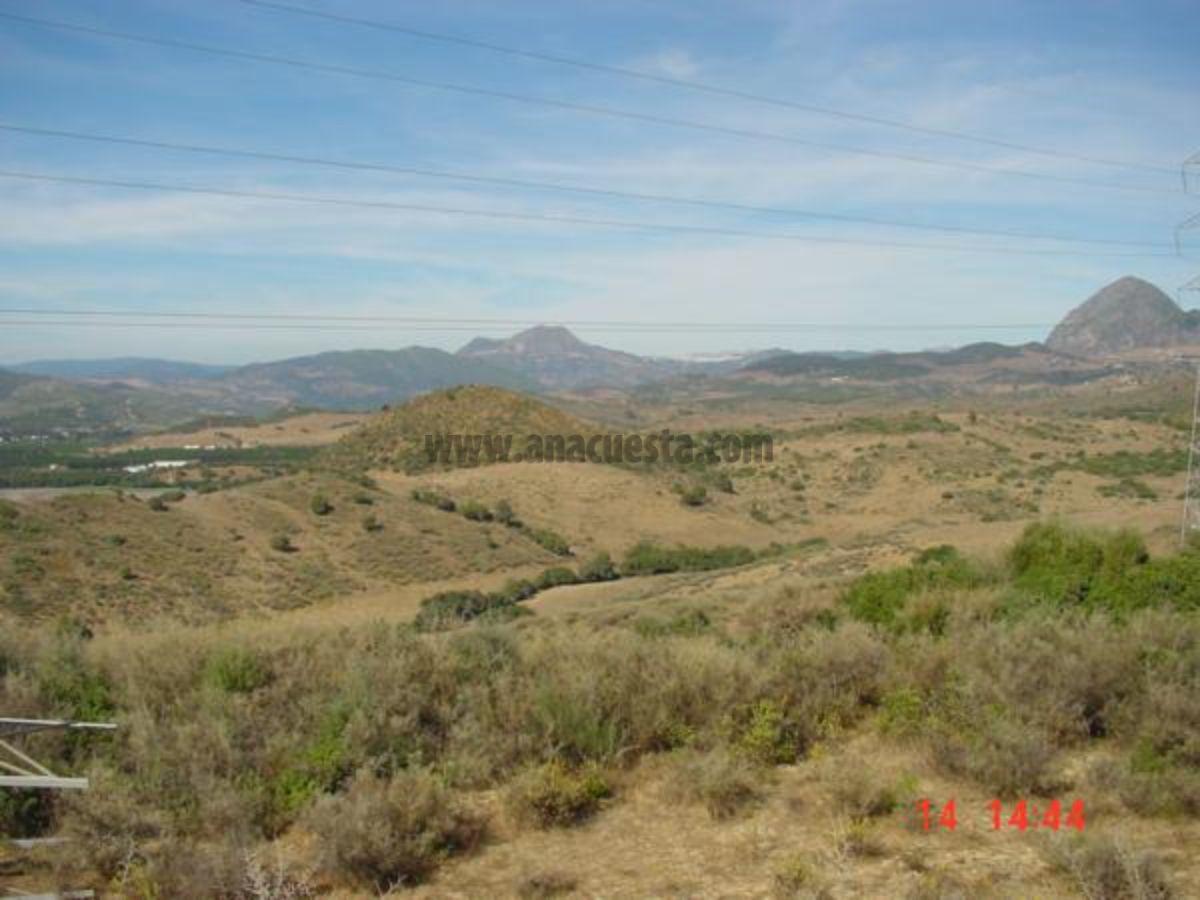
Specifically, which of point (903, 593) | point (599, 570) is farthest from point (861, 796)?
point (599, 570)

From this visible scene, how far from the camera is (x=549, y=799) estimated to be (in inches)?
264

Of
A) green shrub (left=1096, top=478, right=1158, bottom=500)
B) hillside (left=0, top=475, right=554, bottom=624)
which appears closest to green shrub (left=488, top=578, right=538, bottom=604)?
hillside (left=0, top=475, right=554, bottom=624)

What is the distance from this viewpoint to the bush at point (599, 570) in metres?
50.9

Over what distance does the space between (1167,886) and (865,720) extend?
358 centimetres

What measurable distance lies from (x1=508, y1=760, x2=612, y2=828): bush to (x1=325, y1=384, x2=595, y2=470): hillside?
2940 inches

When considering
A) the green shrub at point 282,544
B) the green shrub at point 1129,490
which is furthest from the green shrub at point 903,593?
the green shrub at point 1129,490

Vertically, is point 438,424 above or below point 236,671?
below

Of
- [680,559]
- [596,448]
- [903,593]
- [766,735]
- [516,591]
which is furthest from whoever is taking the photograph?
[596,448]

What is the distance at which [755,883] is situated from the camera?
566 cm

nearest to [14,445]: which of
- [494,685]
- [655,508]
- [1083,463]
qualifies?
[655,508]

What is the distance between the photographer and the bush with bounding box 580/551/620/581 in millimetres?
50906

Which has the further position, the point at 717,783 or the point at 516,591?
the point at 516,591
